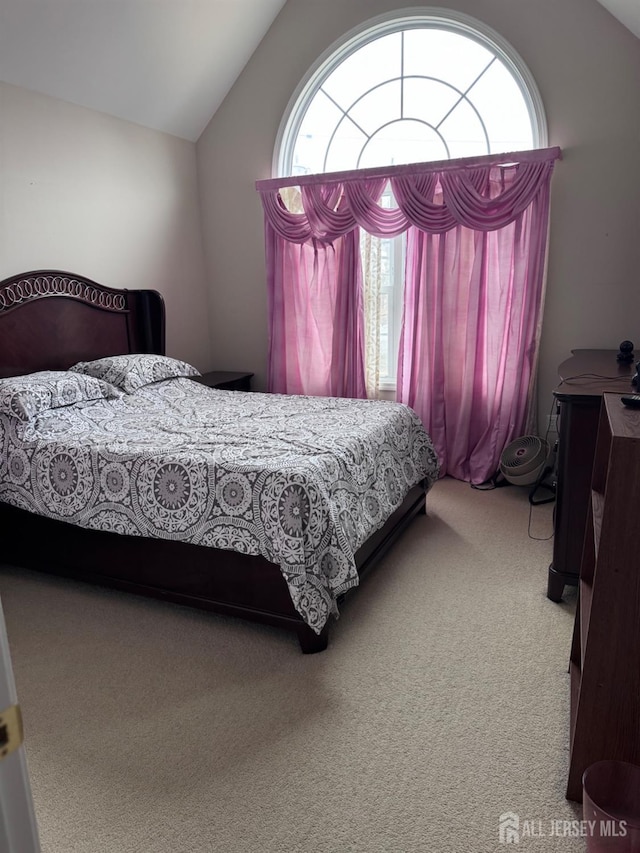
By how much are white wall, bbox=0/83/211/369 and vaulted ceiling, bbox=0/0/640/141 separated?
122mm

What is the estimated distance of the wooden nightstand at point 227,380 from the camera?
4.18 metres

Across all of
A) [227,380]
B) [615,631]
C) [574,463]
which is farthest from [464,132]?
[615,631]

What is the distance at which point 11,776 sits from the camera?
580 mm

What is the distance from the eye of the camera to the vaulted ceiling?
119 inches

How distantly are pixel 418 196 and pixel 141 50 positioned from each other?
187 cm

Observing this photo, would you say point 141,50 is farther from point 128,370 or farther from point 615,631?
point 615,631

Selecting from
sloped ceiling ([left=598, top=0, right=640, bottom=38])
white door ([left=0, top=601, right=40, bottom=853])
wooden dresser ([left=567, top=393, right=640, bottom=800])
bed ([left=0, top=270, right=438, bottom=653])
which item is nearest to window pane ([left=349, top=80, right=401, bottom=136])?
sloped ceiling ([left=598, top=0, right=640, bottom=38])

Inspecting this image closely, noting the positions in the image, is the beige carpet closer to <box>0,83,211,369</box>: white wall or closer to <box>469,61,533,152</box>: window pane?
<box>0,83,211,369</box>: white wall

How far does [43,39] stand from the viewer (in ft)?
10.0

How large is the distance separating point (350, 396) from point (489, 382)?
0.97 metres

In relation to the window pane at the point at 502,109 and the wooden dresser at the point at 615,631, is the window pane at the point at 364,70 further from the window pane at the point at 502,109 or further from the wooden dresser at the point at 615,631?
the wooden dresser at the point at 615,631

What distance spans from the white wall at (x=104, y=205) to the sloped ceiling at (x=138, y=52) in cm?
12

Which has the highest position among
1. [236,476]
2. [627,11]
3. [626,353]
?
[627,11]

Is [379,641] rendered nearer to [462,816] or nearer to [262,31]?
[462,816]
